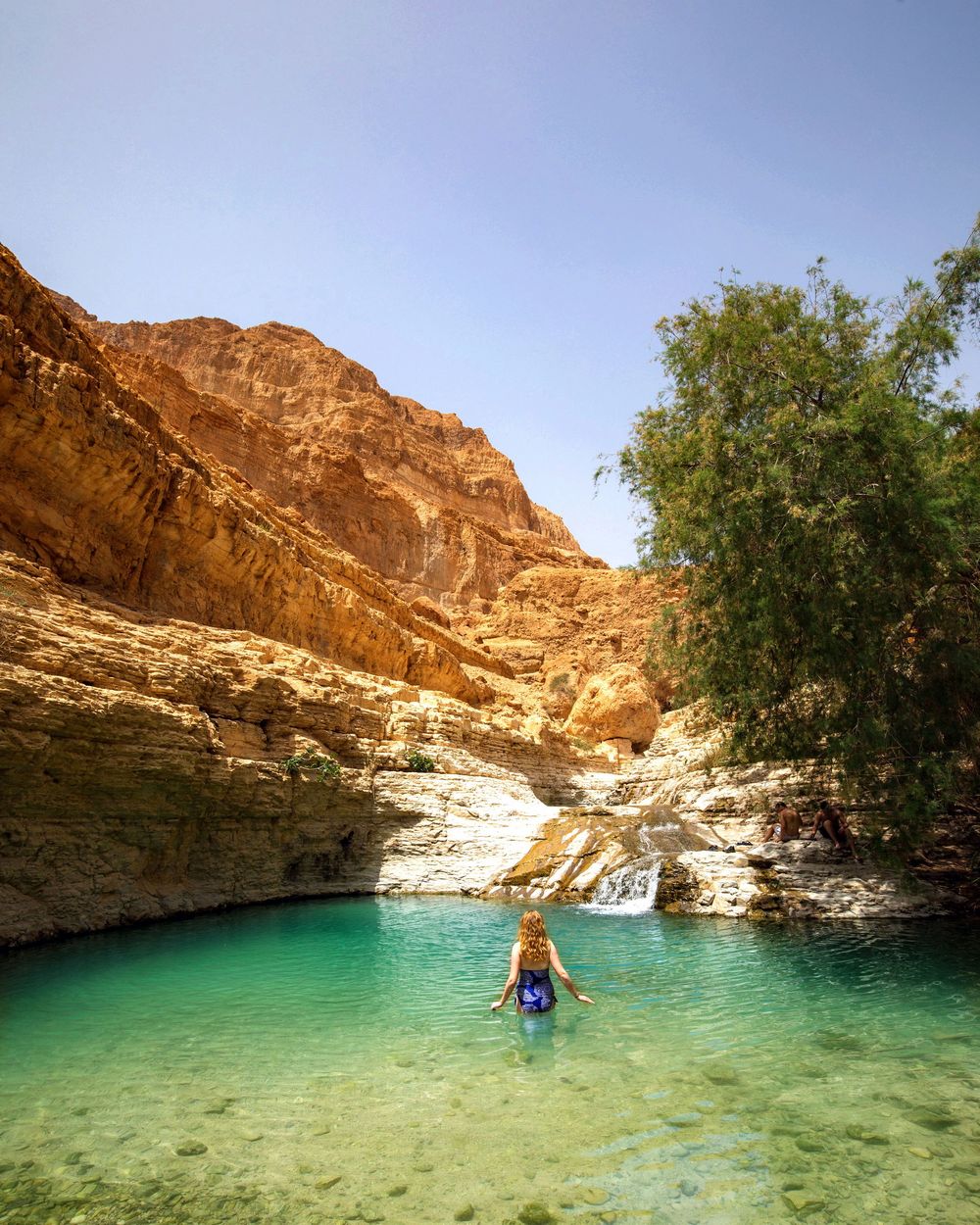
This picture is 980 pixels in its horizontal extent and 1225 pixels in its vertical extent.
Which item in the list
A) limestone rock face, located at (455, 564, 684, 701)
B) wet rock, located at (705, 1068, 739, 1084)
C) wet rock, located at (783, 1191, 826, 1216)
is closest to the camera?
wet rock, located at (783, 1191, 826, 1216)

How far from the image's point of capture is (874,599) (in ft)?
33.8

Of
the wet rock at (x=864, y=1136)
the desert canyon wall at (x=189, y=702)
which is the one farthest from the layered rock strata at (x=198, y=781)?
the wet rock at (x=864, y=1136)

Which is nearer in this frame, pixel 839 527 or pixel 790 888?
pixel 839 527

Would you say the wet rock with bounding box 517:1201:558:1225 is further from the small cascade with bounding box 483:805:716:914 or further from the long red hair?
the small cascade with bounding box 483:805:716:914

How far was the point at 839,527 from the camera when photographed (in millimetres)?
10203

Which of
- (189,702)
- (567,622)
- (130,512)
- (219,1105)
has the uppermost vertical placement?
(567,622)

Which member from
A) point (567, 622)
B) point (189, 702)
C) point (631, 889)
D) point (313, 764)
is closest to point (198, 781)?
point (189, 702)

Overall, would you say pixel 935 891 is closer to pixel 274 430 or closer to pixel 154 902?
pixel 154 902

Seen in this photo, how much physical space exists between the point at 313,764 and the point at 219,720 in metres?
2.57

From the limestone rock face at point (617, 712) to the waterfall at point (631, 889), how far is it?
24601 mm

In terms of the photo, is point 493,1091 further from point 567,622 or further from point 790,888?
point 567,622

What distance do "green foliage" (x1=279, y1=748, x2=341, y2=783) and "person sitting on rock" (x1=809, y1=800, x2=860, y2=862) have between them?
36.0 feet

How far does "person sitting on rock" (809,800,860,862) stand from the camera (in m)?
14.3

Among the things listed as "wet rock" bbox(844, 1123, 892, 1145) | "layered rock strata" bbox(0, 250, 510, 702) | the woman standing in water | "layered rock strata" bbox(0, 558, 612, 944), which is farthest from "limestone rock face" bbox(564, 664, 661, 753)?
"wet rock" bbox(844, 1123, 892, 1145)
